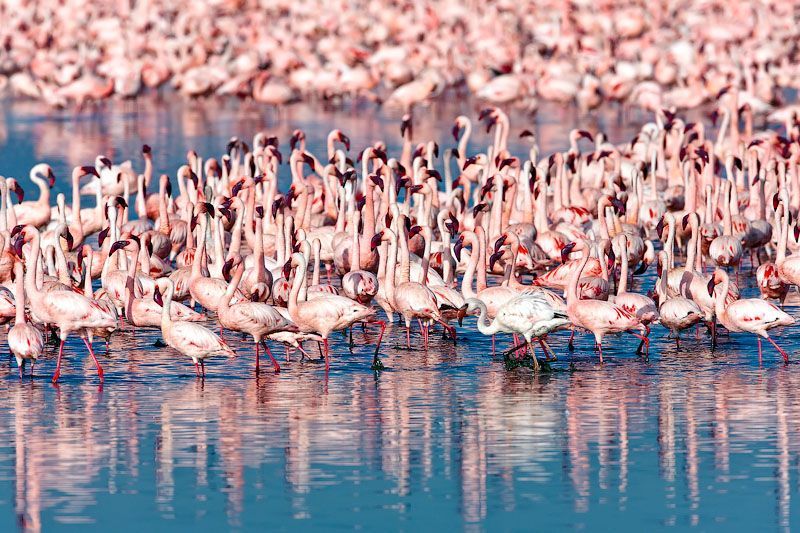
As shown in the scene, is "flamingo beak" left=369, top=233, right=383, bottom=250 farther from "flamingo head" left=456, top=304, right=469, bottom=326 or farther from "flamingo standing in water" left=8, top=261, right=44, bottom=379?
"flamingo standing in water" left=8, top=261, right=44, bottom=379

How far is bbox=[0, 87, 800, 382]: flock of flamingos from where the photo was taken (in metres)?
12.8

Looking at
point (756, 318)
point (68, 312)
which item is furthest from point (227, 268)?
point (756, 318)

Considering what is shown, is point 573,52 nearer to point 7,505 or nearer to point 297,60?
point 297,60

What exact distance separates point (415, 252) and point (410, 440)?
21.6ft

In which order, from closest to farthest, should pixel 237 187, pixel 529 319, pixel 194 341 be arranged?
pixel 194 341 → pixel 529 319 → pixel 237 187

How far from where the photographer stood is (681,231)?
17.9 metres

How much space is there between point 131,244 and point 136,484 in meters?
5.08

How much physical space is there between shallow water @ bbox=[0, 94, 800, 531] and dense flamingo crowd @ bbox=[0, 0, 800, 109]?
55.0ft

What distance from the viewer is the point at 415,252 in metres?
16.8

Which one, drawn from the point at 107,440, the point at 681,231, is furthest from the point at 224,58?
the point at 107,440

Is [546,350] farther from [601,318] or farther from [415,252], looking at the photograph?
[415,252]

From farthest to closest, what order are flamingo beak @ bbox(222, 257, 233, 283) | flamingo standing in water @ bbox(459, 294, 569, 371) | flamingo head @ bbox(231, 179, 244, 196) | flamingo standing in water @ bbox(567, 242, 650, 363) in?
1. flamingo head @ bbox(231, 179, 244, 196)
2. flamingo beak @ bbox(222, 257, 233, 283)
3. flamingo standing in water @ bbox(567, 242, 650, 363)
4. flamingo standing in water @ bbox(459, 294, 569, 371)

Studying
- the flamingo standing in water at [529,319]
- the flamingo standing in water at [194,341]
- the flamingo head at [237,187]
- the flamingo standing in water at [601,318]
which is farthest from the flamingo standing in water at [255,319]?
the flamingo head at [237,187]

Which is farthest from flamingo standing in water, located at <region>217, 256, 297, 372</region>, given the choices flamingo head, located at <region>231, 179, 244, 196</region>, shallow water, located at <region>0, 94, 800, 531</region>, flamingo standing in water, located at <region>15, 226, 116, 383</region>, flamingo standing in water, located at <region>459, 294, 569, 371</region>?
flamingo head, located at <region>231, 179, 244, 196</region>
